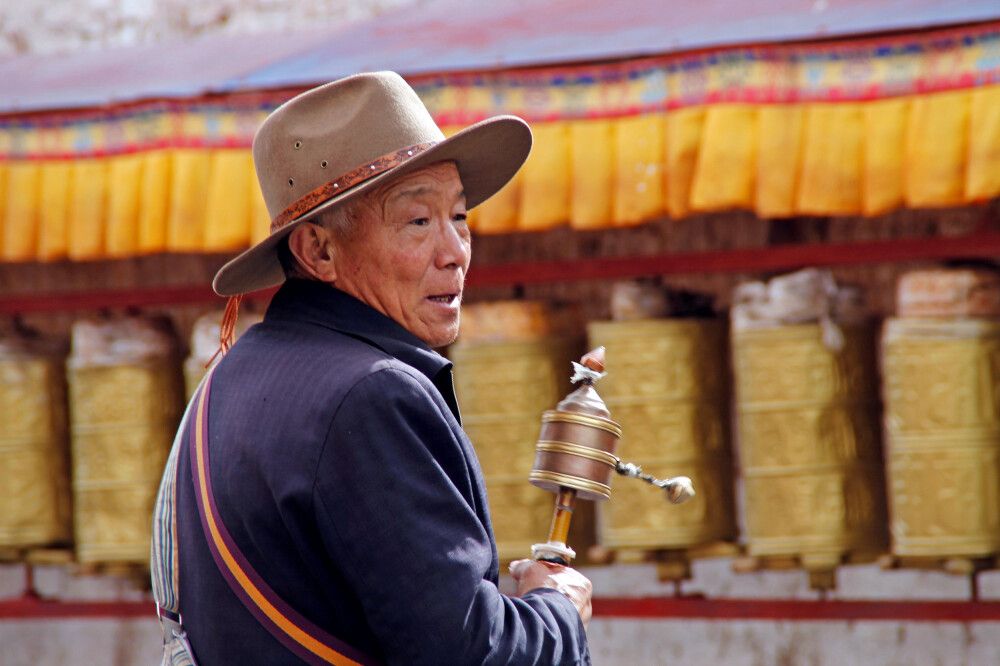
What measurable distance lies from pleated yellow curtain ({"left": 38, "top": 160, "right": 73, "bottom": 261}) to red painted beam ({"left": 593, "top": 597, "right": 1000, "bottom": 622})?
68.5 inches

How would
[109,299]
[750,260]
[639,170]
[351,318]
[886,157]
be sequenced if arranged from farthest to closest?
[109,299]
[750,260]
[639,170]
[886,157]
[351,318]

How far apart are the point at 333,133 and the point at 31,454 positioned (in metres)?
2.95

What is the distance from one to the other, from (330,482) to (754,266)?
2499mm

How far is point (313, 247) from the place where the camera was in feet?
5.01

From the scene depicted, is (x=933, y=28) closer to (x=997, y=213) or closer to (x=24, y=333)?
(x=997, y=213)

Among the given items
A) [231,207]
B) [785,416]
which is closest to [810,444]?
[785,416]

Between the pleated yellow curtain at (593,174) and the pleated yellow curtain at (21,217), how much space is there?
60.2 inches

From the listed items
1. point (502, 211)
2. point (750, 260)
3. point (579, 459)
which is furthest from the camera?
point (750, 260)

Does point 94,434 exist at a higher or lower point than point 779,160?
lower

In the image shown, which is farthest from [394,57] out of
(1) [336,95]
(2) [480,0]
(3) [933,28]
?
(1) [336,95]

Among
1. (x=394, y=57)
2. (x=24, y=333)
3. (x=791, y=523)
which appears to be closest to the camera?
(x=791, y=523)

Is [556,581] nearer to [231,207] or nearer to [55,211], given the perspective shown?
[231,207]

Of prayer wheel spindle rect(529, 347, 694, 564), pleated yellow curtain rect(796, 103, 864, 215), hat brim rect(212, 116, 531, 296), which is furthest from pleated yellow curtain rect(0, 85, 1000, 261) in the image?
prayer wheel spindle rect(529, 347, 694, 564)

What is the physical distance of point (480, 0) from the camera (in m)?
4.12
